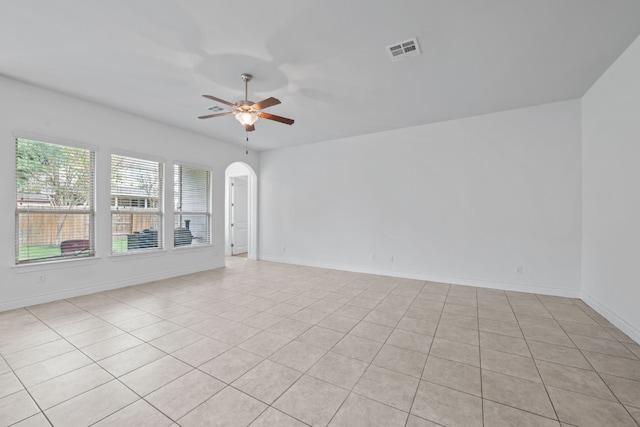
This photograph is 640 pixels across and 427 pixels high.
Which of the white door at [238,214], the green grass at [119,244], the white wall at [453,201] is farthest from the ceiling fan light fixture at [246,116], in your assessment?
the white door at [238,214]

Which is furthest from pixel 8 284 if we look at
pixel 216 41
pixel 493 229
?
pixel 493 229

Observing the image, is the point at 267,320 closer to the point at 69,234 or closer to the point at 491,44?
the point at 69,234

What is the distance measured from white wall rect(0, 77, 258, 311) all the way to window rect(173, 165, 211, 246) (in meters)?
0.15

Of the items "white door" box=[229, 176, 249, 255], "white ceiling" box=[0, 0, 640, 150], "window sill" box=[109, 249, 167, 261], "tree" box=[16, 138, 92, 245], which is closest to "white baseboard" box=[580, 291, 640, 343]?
"white ceiling" box=[0, 0, 640, 150]

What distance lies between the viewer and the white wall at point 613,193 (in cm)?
265

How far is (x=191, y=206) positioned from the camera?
5.54 metres

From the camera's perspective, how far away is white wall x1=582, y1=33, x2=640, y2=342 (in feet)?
8.71

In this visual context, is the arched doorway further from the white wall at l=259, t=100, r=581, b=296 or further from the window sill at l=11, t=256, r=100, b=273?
the window sill at l=11, t=256, r=100, b=273

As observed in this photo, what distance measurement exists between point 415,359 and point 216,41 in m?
3.50

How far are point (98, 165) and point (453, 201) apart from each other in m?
5.88

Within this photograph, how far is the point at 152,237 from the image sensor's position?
16.0 ft

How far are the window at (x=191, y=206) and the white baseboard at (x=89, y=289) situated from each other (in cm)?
59

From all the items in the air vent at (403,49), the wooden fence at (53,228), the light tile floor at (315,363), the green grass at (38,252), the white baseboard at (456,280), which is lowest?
the light tile floor at (315,363)

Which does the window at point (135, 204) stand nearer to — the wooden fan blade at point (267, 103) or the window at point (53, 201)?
the window at point (53, 201)
